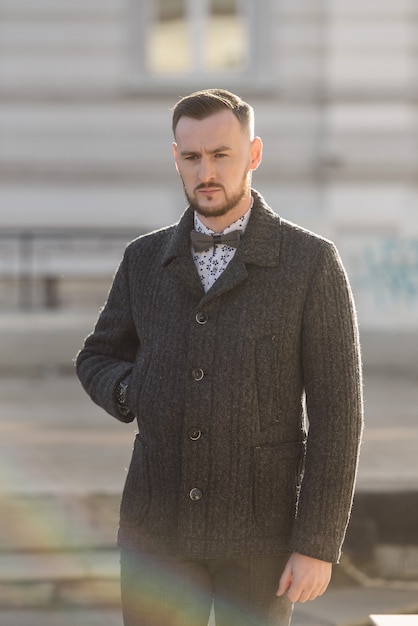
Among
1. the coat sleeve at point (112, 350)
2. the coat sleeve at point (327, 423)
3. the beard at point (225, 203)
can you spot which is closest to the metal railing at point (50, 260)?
the coat sleeve at point (112, 350)

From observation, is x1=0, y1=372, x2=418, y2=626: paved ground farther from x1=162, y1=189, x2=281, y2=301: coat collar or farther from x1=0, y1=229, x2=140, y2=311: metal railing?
x1=162, y1=189, x2=281, y2=301: coat collar

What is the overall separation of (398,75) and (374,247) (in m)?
3.40

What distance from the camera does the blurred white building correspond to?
15.1 metres

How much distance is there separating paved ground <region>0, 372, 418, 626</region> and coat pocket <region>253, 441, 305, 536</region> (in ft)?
8.62

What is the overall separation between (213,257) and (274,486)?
0.54 metres

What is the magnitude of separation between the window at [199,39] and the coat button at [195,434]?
43.4ft

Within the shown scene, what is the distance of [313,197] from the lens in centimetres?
1537

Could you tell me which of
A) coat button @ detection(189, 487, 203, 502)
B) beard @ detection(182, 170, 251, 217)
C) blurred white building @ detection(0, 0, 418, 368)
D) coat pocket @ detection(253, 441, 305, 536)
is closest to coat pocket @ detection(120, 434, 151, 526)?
coat button @ detection(189, 487, 203, 502)

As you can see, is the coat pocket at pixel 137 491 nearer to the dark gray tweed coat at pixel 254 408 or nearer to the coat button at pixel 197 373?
the dark gray tweed coat at pixel 254 408

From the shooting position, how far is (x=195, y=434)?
284cm

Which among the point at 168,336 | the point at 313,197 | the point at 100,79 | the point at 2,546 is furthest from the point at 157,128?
the point at 168,336

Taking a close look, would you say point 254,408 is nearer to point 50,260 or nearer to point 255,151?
point 255,151

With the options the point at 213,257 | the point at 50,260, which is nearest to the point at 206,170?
the point at 213,257

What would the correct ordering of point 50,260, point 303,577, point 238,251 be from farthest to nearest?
point 50,260
point 238,251
point 303,577
